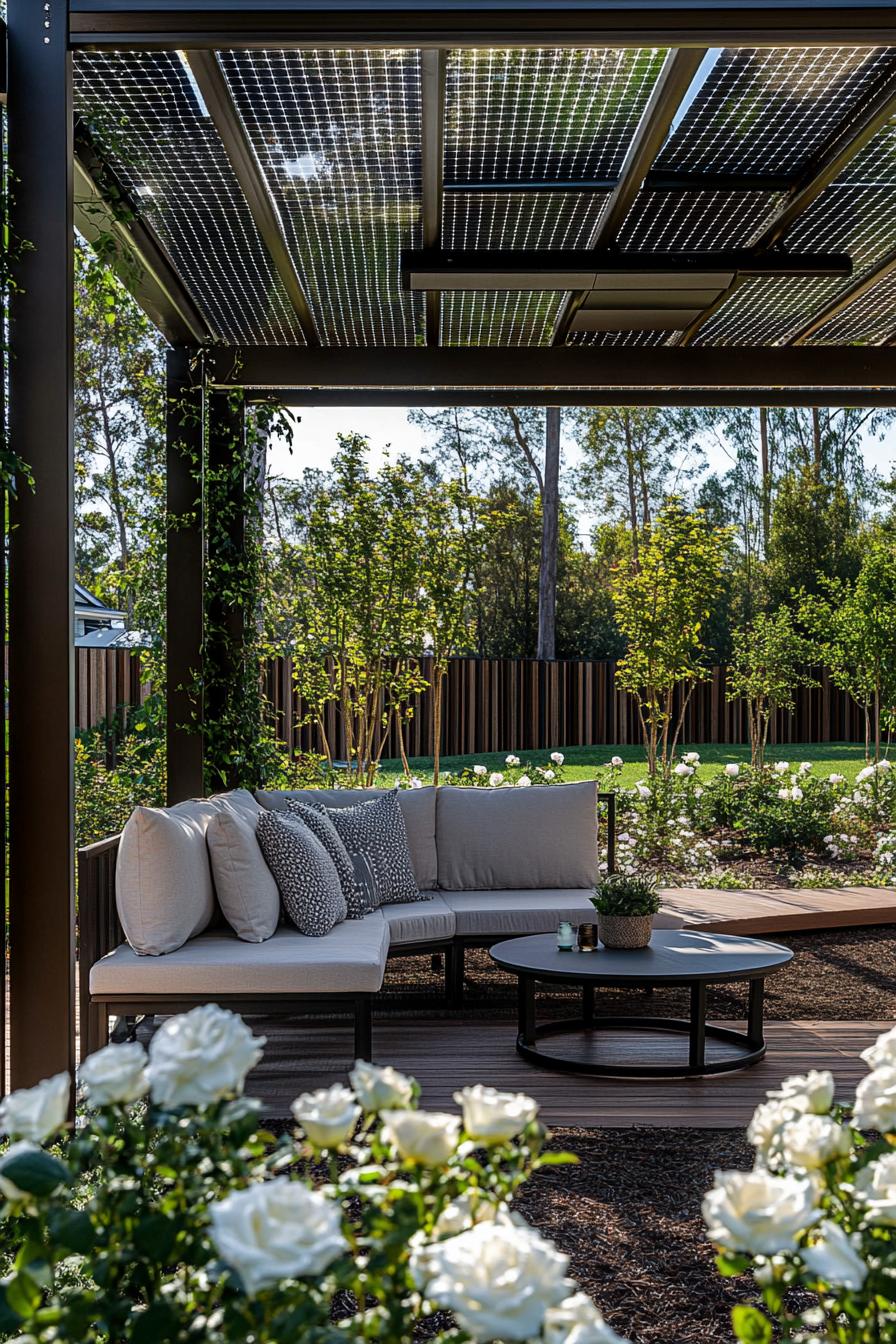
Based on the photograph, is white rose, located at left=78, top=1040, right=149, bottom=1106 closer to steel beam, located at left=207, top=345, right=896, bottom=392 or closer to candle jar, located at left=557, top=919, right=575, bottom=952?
candle jar, located at left=557, top=919, right=575, bottom=952

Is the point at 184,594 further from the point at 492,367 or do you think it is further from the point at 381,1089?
the point at 381,1089

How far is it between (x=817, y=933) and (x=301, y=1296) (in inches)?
258

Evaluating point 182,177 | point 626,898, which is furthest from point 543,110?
point 626,898

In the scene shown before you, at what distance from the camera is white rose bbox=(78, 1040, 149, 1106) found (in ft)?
3.60

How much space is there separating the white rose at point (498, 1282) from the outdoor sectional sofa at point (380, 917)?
3464mm

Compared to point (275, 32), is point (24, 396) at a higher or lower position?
lower

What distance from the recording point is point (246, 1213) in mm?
896

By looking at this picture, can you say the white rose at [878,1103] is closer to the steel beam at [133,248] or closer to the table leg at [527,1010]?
the table leg at [527,1010]

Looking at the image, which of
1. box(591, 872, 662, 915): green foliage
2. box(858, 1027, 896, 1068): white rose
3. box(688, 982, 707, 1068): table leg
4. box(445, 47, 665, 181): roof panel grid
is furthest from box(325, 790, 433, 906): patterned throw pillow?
box(858, 1027, 896, 1068): white rose

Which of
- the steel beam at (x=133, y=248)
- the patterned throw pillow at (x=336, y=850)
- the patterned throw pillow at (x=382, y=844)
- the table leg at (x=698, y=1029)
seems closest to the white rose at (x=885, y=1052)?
the table leg at (x=698, y=1029)

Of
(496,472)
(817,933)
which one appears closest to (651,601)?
(817,933)

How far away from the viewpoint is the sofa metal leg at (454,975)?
5500mm

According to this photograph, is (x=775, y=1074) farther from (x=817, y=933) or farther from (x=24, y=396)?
(x=24, y=396)

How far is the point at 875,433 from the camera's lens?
19.1 meters
